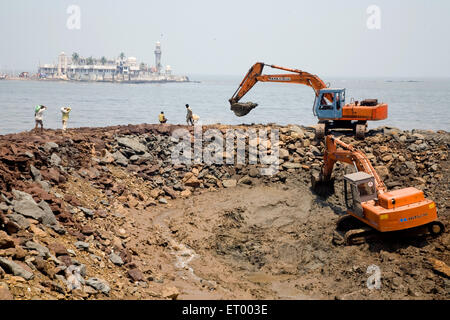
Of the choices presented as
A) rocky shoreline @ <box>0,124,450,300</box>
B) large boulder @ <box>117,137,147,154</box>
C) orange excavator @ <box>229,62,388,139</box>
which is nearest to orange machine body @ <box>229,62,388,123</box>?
orange excavator @ <box>229,62,388,139</box>

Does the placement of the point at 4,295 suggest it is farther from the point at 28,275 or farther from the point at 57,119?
the point at 57,119

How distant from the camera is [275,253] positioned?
41.6ft

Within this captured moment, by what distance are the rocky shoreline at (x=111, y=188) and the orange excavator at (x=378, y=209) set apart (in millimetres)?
806

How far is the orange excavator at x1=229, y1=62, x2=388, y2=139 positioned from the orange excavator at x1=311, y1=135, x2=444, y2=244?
5949mm

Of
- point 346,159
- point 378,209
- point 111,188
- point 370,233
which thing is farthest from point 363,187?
point 111,188

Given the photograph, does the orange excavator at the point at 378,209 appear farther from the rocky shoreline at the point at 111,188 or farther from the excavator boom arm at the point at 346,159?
the rocky shoreline at the point at 111,188

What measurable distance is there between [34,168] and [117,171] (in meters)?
4.27

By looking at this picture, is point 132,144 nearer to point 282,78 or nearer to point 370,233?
point 282,78

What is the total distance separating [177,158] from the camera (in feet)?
61.6

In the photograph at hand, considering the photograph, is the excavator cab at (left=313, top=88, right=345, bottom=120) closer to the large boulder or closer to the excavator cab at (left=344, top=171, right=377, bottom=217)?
the excavator cab at (left=344, top=171, right=377, bottom=217)

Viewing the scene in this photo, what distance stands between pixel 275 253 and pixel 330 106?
8820 millimetres

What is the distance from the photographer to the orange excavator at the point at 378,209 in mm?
11047

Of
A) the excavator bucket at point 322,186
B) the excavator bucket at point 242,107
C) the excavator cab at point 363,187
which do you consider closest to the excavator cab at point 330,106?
the excavator bucket at point 242,107

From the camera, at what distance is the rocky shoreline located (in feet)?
29.1
